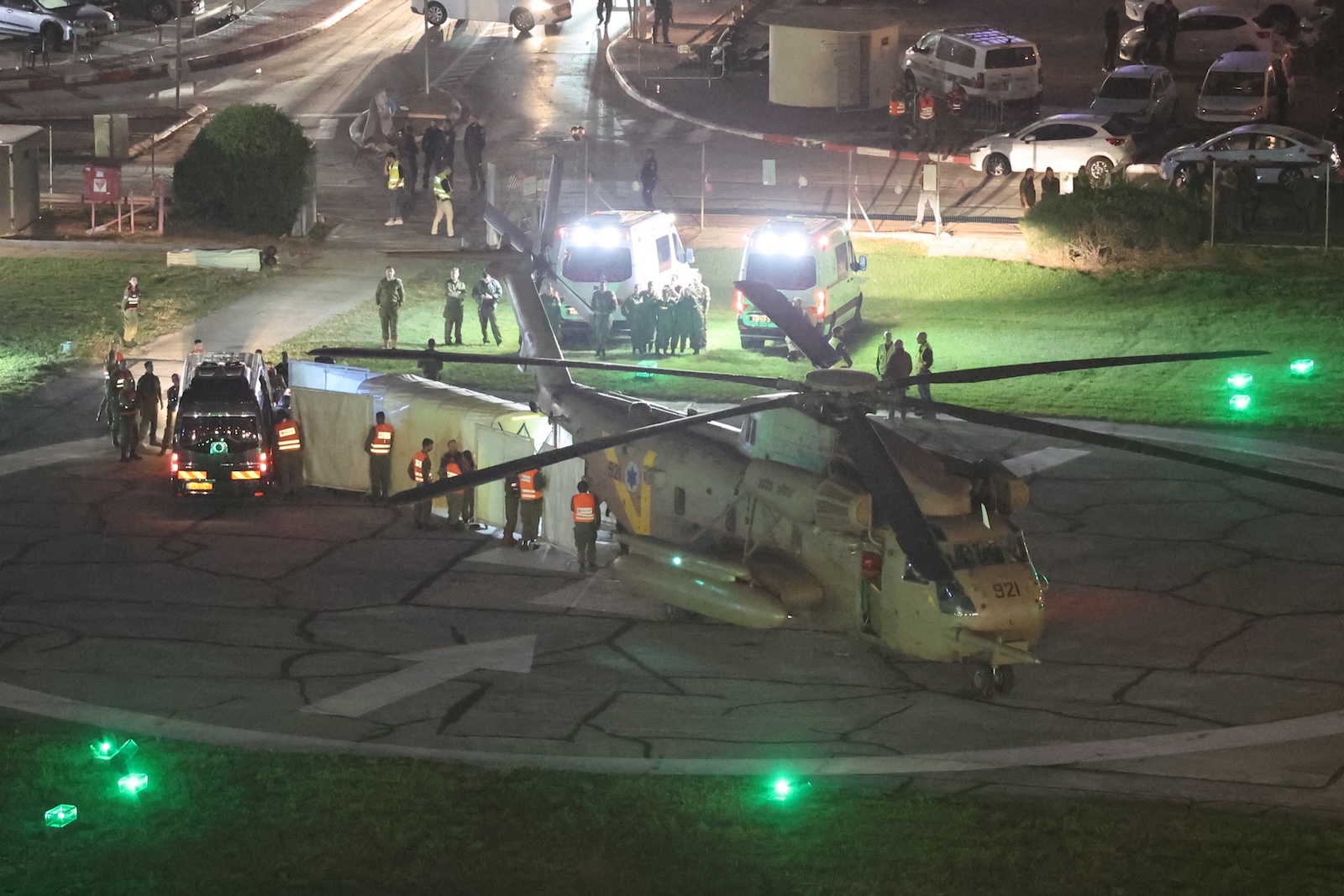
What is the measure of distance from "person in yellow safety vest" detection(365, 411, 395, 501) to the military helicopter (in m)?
4.07

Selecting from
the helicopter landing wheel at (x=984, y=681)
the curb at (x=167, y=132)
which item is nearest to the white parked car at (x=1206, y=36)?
the curb at (x=167, y=132)

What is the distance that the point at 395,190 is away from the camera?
43.3 m

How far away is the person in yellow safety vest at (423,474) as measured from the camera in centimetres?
2381

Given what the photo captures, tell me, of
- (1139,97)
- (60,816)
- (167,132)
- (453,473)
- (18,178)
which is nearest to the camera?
(60,816)

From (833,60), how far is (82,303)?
76.5 feet

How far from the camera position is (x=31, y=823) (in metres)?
15.5

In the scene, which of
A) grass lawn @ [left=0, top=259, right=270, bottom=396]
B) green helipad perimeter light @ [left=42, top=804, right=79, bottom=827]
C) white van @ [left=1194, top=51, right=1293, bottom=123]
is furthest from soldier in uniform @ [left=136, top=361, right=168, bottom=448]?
white van @ [left=1194, top=51, right=1293, bottom=123]

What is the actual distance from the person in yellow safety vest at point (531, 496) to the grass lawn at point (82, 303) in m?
12.0

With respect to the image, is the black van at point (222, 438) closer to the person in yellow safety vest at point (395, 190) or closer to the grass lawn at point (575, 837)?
the grass lawn at point (575, 837)

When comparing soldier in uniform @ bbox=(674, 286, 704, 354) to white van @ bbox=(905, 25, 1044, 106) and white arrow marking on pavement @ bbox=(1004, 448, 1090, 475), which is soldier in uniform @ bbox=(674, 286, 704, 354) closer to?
white arrow marking on pavement @ bbox=(1004, 448, 1090, 475)

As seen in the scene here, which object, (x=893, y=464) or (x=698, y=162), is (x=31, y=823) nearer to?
(x=893, y=464)

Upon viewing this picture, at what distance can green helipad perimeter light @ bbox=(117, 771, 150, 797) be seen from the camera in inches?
629

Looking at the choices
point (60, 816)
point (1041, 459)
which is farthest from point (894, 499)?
point (1041, 459)

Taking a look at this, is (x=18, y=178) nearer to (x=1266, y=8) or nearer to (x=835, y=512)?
(x=835, y=512)
